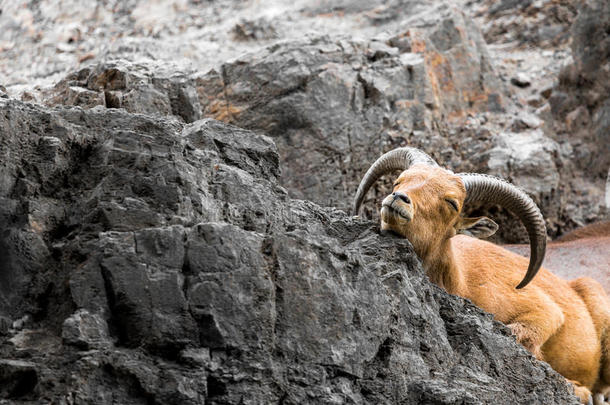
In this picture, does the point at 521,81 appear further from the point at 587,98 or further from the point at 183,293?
the point at 183,293

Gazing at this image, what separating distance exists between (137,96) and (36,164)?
162 inches

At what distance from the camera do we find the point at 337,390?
664cm

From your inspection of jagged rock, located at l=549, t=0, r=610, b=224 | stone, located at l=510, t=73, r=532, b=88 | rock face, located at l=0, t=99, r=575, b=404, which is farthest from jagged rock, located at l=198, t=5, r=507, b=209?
rock face, located at l=0, t=99, r=575, b=404

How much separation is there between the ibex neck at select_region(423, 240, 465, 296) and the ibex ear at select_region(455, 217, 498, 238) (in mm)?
410

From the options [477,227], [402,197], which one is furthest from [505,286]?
[402,197]

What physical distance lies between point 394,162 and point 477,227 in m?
1.45

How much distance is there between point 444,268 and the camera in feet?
34.3

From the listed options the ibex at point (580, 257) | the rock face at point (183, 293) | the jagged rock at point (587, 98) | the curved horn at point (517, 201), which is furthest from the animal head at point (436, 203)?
the jagged rock at point (587, 98)

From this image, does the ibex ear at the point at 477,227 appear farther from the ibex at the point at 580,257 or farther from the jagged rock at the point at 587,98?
the jagged rock at the point at 587,98

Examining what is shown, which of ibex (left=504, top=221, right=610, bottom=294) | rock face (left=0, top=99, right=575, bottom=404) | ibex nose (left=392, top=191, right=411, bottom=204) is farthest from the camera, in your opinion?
ibex (left=504, top=221, right=610, bottom=294)

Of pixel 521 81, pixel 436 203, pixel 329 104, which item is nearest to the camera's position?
pixel 436 203

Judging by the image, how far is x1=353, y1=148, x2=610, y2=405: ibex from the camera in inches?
392

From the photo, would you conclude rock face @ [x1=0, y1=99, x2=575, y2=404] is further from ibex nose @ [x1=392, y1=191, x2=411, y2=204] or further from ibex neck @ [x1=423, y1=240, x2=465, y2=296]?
ibex neck @ [x1=423, y1=240, x2=465, y2=296]

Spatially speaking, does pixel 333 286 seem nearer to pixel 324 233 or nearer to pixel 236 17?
pixel 324 233
